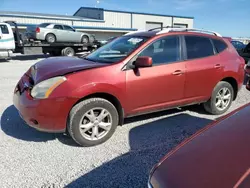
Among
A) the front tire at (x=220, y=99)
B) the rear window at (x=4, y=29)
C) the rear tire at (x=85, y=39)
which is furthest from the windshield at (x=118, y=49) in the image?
the rear tire at (x=85, y=39)

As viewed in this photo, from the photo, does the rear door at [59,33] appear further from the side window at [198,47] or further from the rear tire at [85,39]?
the side window at [198,47]

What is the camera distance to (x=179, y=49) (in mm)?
4078

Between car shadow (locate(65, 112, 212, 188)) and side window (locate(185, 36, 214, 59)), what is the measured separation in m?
1.26

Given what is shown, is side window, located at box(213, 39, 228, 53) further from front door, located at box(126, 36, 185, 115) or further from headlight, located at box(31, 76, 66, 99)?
headlight, located at box(31, 76, 66, 99)

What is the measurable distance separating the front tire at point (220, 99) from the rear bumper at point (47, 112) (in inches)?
114

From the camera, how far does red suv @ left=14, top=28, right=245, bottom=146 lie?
3145 mm

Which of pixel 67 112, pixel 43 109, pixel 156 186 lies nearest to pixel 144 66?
pixel 67 112

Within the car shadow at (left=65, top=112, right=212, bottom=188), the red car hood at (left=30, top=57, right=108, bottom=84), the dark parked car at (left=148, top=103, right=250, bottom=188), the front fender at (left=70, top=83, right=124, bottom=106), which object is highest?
the red car hood at (left=30, top=57, right=108, bottom=84)

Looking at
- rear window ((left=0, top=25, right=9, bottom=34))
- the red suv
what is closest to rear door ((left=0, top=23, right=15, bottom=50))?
rear window ((left=0, top=25, right=9, bottom=34))

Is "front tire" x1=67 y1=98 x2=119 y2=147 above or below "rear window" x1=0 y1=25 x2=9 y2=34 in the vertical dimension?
below

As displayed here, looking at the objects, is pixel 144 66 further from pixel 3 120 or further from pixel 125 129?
pixel 3 120

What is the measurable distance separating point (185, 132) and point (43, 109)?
7.73ft

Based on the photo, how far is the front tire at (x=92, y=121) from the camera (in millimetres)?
3223

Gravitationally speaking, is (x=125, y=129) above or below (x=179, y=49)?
below
